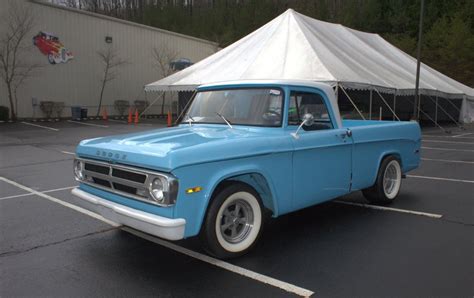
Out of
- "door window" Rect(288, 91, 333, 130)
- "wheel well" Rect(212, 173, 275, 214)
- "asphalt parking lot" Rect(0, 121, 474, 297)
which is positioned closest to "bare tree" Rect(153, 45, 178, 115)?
"asphalt parking lot" Rect(0, 121, 474, 297)

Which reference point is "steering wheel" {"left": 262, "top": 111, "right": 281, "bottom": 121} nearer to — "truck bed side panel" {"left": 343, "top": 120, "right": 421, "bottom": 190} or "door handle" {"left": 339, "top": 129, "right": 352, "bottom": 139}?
"door handle" {"left": 339, "top": 129, "right": 352, "bottom": 139}

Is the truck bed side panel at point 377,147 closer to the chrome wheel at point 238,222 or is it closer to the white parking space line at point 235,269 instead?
the chrome wheel at point 238,222

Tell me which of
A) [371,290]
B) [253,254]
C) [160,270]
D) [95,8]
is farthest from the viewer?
[95,8]

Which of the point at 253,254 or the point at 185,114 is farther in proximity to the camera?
the point at 185,114

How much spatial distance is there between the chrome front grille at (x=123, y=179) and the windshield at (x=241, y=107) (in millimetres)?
1451

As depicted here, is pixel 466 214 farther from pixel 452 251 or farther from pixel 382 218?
pixel 452 251

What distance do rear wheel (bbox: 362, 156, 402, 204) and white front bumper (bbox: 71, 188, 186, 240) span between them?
3524mm

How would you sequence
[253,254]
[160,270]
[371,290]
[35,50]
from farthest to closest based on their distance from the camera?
1. [35,50]
2. [253,254]
3. [160,270]
4. [371,290]

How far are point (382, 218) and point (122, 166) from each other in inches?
139

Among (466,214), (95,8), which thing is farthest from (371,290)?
(95,8)

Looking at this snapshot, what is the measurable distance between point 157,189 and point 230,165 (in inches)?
28.7

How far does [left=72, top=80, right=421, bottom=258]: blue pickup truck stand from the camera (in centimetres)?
373

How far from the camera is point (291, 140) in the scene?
4598 mm

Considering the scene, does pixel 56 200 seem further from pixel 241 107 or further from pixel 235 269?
pixel 235 269
